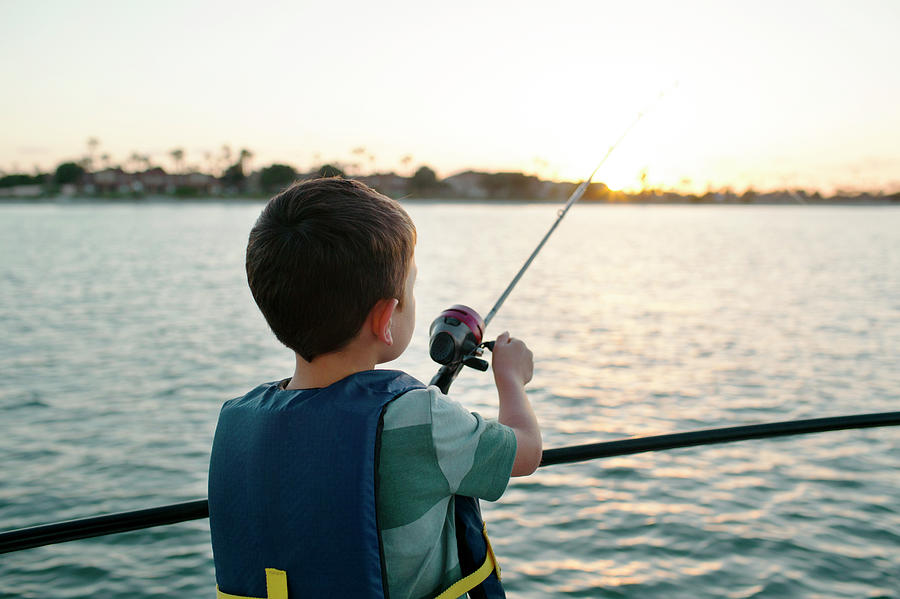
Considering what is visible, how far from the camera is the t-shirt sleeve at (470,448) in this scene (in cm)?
124

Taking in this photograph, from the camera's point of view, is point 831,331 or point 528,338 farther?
point 831,331

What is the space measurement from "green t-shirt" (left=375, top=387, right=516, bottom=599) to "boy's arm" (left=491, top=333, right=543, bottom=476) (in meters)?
0.06

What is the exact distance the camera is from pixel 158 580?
16.6 feet

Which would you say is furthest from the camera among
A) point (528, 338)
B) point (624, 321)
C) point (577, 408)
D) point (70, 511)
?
point (624, 321)

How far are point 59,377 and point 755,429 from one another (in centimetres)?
1091

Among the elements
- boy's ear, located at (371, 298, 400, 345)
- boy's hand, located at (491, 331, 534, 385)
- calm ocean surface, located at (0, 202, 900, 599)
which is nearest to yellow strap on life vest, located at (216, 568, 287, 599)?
boy's ear, located at (371, 298, 400, 345)

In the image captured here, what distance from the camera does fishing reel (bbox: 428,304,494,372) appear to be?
1620 millimetres

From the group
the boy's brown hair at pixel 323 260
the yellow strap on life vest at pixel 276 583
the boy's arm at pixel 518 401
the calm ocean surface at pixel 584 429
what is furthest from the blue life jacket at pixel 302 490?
the calm ocean surface at pixel 584 429

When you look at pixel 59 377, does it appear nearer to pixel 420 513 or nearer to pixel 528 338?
pixel 528 338

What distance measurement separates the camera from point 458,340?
1630 mm

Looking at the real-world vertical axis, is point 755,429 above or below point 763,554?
above

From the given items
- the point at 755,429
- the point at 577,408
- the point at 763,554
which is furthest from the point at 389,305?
the point at 577,408

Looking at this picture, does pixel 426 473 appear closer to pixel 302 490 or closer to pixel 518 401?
pixel 302 490

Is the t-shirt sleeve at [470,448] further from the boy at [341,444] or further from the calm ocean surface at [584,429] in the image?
the calm ocean surface at [584,429]
